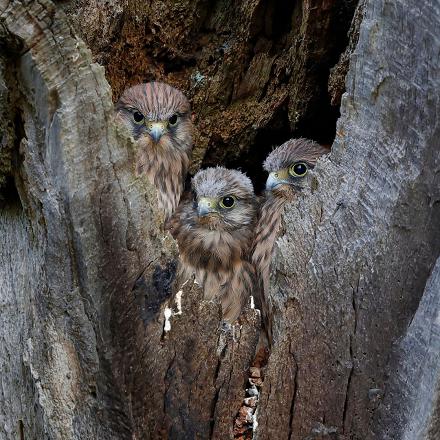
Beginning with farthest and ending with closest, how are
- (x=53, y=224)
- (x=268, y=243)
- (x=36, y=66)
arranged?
(x=268, y=243), (x=53, y=224), (x=36, y=66)

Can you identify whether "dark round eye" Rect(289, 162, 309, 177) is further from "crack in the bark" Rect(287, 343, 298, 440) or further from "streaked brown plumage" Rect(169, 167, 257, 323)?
"crack in the bark" Rect(287, 343, 298, 440)

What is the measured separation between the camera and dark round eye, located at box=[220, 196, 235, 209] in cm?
496

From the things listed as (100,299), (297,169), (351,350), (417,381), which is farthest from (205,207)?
(417,381)

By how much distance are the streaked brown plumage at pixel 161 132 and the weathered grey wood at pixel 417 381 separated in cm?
212

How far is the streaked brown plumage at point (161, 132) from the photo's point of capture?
509 cm

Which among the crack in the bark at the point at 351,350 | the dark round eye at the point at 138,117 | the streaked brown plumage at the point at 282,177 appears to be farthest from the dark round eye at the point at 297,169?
the crack in the bark at the point at 351,350

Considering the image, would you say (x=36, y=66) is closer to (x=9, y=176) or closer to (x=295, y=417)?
(x=9, y=176)

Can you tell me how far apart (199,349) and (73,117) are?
Result: 106 cm

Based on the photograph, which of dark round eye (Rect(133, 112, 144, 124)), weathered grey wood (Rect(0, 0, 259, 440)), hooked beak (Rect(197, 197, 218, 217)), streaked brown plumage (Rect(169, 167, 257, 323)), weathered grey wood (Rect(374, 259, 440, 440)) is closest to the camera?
weathered grey wood (Rect(374, 259, 440, 440))

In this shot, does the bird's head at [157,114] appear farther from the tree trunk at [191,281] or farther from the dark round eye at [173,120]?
the tree trunk at [191,281]

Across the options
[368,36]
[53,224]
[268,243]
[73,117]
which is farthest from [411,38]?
[268,243]

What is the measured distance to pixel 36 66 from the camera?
3.19m

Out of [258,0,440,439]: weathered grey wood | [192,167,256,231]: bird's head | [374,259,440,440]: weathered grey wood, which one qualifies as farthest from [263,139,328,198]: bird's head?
[374,259,440,440]: weathered grey wood

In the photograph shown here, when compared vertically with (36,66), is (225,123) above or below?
above
